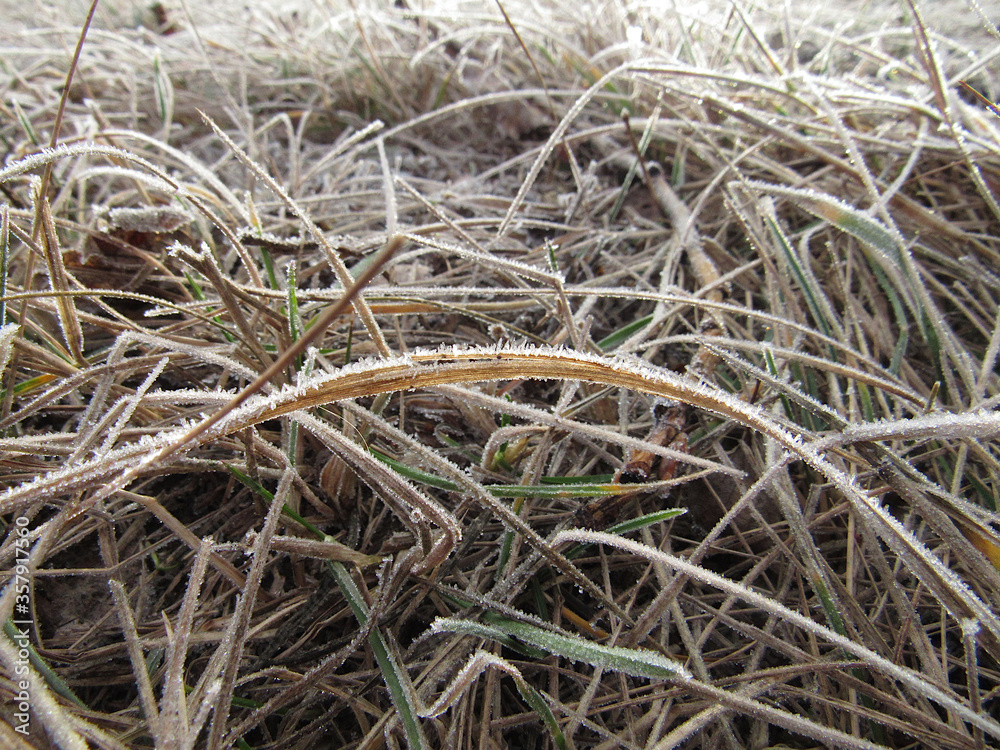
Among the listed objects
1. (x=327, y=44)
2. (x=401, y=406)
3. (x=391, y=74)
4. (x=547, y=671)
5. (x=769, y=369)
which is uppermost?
(x=327, y=44)

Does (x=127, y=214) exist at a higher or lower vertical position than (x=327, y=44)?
lower

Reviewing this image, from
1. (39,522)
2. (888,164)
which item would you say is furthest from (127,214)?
(888,164)

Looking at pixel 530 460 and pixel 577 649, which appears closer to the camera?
pixel 577 649

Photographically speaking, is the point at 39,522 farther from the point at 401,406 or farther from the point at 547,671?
the point at 547,671

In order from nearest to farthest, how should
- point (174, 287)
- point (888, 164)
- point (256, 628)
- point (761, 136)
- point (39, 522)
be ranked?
point (256, 628) < point (39, 522) < point (174, 287) < point (888, 164) < point (761, 136)

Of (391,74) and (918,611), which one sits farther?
(391,74)

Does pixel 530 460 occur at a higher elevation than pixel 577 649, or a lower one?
higher

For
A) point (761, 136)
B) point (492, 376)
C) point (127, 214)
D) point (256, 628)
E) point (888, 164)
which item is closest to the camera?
point (492, 376)

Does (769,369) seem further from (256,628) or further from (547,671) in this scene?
(256,628)
